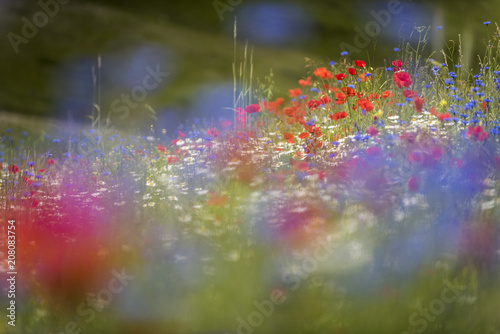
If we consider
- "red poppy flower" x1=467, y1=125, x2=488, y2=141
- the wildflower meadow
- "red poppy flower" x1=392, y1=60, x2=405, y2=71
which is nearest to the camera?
the wildflower meadow

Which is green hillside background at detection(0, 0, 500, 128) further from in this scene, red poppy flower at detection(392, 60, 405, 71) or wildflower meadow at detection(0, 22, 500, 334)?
wildflower meadow at detection(0, 22, 500, 334)

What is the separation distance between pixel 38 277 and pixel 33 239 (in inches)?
14.5

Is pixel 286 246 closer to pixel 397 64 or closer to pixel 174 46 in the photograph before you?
pixel 397 64

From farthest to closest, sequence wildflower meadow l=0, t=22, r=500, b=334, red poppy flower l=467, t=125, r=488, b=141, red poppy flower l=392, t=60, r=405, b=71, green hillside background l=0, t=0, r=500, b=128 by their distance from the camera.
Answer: green hillside background l=0, t=0, r=500, b=128 < red poppy flower l=392, t=60, r=405, b=71 < red poppy flower l=467, t=125, r=488, b=141 < wildflower meadow l=0, t=22, r=500, b=334

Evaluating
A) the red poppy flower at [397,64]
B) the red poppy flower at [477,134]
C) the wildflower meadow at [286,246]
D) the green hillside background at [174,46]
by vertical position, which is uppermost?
the green hillside background at [174,46]

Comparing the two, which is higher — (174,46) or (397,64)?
(174,46)

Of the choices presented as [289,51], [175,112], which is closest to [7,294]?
[175,112]

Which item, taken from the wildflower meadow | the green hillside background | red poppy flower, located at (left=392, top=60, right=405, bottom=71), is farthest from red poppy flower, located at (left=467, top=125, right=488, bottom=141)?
the green hillside background

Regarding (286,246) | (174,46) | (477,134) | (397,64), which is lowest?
(286,246)

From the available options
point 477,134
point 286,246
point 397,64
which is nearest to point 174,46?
point 397,64

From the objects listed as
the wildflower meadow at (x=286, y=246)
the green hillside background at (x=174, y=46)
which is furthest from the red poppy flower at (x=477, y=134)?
the green hillside background at (x=174, y=46)

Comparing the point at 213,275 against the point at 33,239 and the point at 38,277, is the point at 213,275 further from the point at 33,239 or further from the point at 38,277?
the point at 33,239

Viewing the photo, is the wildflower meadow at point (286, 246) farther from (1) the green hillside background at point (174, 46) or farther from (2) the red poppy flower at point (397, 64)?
(1) the green hillside background at point (174, 46)

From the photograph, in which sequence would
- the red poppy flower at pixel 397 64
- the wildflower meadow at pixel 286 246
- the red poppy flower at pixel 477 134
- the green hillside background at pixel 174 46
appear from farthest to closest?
the green hillside background at pixel 174 46 → the red poppy flower at pixel 397 64 → the red poppy flower at pixel 477 134 → the wildflower meadow at pixel 286 246
